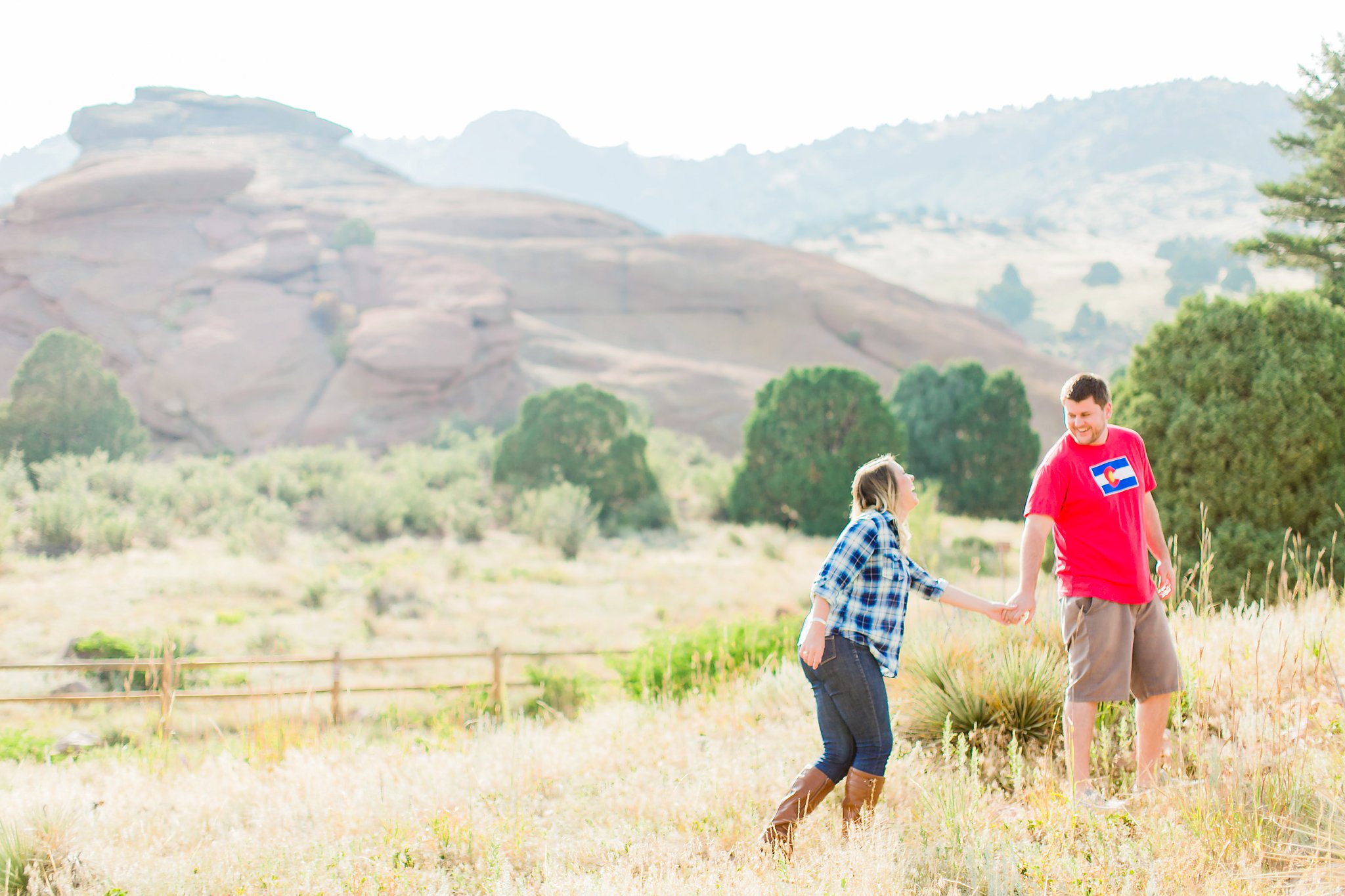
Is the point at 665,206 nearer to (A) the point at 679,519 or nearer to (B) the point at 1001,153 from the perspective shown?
(B) the point at 1001,153

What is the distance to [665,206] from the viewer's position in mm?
196375

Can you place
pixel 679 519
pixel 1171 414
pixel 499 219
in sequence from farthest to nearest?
pixel 499 219 < pixel 679 519 < pixel 1171 414

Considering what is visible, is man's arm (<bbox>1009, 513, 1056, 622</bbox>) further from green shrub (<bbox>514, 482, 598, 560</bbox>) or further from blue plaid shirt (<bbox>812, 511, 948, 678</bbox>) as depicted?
green shrub (<bbox>514, 482, 598, 560</bbox>)

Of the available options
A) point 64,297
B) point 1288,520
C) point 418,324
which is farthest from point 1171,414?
point 64,297

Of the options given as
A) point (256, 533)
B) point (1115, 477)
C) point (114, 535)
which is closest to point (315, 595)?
point (256, 533)

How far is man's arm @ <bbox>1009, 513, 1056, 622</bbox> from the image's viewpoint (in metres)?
3.19

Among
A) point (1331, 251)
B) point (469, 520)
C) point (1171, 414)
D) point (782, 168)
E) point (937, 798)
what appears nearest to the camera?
point (937, 798)

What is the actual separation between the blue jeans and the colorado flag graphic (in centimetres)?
106

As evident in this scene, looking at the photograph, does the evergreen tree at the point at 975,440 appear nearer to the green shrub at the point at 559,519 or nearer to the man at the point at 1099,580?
the green shrub at the point at 559,519

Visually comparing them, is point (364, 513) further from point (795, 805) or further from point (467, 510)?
point (795, 805)

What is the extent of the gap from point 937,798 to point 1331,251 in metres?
13.0

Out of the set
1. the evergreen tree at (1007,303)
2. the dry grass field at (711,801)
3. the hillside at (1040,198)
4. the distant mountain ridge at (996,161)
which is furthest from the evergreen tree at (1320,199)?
the distant mountain ridge at (996,161)

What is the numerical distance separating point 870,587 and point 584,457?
19583 millimetres

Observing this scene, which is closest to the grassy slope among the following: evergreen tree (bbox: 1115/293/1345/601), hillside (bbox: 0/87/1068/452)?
evergreen tree (bbox: 1115/293/1345/601)
